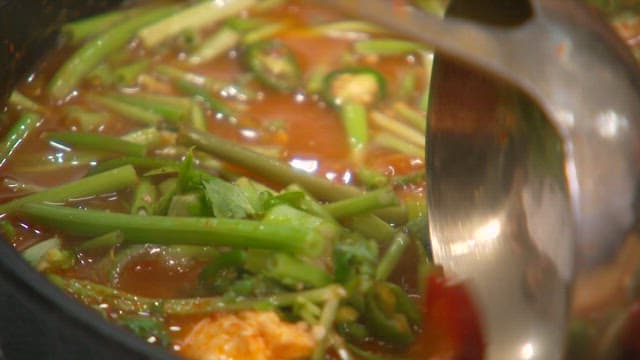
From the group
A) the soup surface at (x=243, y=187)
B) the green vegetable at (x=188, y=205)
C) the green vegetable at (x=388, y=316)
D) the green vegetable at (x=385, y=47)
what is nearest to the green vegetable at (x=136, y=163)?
the soup surface at (x=243, y=187)

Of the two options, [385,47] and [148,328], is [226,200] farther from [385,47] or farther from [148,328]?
[385,47]

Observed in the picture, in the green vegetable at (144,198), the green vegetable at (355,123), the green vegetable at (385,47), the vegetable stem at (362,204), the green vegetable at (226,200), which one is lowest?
the green vegetable at (385,47)

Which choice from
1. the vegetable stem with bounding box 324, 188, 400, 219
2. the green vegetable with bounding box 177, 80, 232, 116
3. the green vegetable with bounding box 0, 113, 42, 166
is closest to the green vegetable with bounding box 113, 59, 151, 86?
the green vegetable with bounding box 177, 80, 232, 116

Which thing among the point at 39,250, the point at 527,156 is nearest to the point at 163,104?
the point at 39,250

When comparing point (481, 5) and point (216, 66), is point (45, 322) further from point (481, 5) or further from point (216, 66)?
point (216, 66)

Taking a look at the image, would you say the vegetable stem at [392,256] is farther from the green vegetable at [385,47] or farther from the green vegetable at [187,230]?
the green vegetable at [385,47]

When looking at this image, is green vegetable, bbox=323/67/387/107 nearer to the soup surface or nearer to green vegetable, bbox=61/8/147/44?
the soup surface

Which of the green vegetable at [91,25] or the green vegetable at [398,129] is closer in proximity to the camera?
the green vegetable at [398,129]

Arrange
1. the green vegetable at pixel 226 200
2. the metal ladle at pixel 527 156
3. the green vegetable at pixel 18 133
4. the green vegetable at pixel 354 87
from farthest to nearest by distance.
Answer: the green vegetable at pixel 354 87 → the green vegetable at pixel 18 133 → the green vegetable at pixel 226 200 → the metal ladle at pixel 527 156

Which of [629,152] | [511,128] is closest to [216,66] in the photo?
[511,128]
